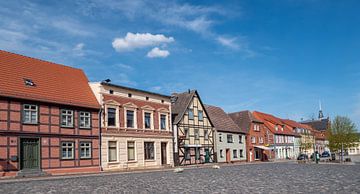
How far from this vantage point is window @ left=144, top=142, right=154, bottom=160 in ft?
130

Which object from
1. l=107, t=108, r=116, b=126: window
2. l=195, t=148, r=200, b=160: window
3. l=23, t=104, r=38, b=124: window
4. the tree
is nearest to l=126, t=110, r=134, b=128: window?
l=107, t=108, r=116, b=126: window

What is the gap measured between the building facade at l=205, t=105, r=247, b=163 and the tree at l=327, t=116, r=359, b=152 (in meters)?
12.7

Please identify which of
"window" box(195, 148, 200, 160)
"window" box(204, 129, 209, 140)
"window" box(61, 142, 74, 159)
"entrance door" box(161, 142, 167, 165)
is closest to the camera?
"window" box(61, 142, 74, 159)

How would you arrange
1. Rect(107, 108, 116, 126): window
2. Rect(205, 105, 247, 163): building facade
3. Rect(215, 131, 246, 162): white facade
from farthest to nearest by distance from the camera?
Rect(205, 105, 247, 163): building facade, Rect(215, 131, 246, 162): white facade, Rect(107, 108, 116, 126): window

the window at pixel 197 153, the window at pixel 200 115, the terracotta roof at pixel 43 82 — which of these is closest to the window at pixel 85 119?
the terracotta roof at pixel 43 82

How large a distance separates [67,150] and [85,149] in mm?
1857

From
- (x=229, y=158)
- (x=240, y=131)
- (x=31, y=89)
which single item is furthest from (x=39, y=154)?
(x=240, y=131)

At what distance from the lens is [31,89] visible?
94.8ft

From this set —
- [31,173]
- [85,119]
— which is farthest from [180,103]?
[31,173]

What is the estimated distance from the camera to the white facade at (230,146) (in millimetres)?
53213

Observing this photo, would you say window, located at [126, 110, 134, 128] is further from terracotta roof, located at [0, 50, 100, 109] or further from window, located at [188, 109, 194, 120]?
window, located at [188, 109, 194, 120]

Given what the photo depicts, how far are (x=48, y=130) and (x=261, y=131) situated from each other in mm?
44809

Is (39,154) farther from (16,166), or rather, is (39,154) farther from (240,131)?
(240,131)

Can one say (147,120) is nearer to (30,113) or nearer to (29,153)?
(30,113)
